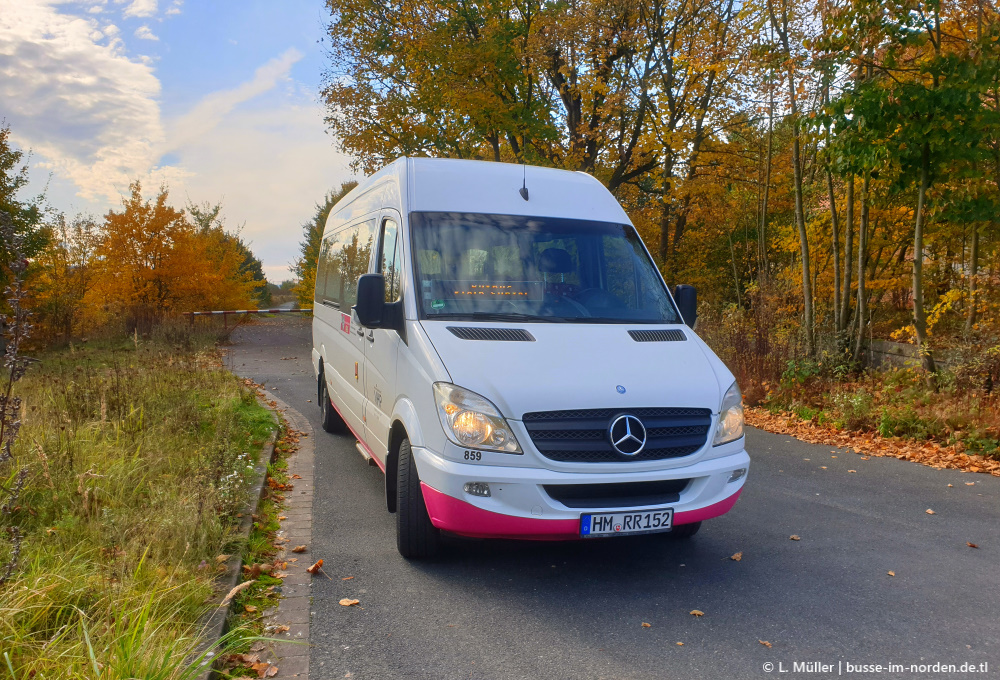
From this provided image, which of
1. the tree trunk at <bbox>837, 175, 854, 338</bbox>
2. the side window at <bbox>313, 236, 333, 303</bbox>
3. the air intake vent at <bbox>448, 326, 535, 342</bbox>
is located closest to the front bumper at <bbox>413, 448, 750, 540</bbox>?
the air intake vent at <bbox>448, 326, 535, 342</bbox>

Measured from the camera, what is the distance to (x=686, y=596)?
430cm

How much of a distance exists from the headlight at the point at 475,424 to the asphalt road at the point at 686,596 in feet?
3.00

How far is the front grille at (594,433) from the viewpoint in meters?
4.12

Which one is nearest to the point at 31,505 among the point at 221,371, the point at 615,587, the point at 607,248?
the point at 615,587

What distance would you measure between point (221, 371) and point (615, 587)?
360 inches

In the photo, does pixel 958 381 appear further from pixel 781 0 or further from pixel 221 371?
pixel 221 371

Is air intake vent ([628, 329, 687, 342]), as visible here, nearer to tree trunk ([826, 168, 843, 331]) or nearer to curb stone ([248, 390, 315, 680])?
curb stone ([248, 390, 315, 680])

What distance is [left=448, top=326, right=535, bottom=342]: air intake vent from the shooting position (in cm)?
458

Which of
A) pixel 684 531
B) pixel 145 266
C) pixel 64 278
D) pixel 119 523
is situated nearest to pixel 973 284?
pixel 684 531

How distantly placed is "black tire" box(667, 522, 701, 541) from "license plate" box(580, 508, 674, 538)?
0.93 metres

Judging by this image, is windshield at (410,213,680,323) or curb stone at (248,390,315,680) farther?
windshield at (410,213,680,323)

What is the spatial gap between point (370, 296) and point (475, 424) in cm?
131

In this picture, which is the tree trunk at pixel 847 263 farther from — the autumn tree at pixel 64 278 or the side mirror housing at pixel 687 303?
the autumn tree at pixel 64 278

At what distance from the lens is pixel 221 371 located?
1195 cm
